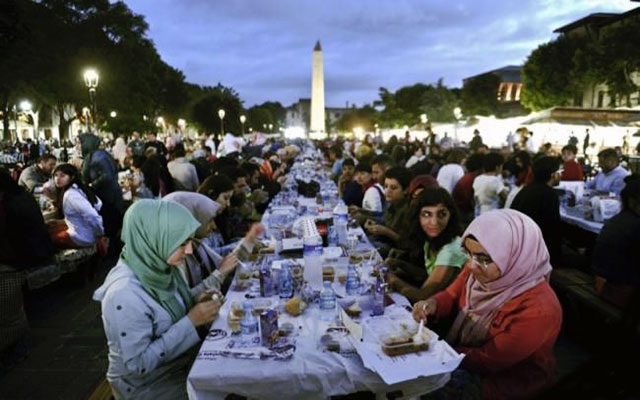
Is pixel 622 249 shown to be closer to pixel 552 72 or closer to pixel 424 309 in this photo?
pixel 424 309

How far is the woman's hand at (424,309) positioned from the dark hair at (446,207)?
0.64 meters

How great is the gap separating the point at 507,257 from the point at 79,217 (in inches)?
204

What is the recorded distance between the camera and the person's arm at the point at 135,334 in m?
2.05

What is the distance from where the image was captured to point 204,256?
3547mm

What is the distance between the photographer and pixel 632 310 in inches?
24.1

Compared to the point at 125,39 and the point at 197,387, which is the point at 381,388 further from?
the point at 125,39

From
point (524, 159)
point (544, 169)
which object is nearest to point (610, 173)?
point (524, 159)

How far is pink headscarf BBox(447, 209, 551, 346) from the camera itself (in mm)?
2189

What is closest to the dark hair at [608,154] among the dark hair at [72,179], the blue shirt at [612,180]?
the blue shirt at [612,180]

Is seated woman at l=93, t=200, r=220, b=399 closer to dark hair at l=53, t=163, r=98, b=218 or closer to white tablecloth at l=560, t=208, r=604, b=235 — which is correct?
dark hair at l=53, t=163, r=98, b=218

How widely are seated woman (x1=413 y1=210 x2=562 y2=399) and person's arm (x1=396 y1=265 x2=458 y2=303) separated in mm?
512

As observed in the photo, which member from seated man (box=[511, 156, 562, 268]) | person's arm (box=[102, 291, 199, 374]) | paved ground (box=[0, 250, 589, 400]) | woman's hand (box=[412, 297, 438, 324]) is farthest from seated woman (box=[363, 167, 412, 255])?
person's arm (box=[102, 291, 199, 374])

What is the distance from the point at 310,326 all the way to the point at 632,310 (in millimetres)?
1916

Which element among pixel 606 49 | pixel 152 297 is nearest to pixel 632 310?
pixel 152 297
